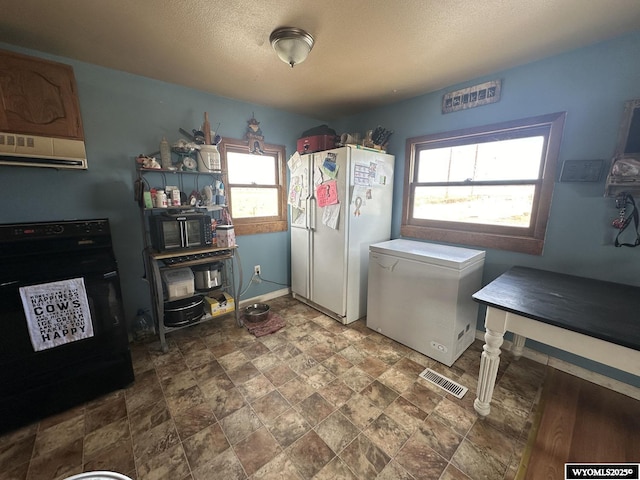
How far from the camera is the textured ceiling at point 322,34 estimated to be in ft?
4.43

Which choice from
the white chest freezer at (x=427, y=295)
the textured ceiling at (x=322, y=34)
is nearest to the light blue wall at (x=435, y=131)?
the textured ceiling at (x=322, y=34)

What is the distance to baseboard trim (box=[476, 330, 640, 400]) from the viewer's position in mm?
1711

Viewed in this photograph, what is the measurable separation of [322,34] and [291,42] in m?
0.20

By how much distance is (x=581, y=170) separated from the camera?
1.74 m

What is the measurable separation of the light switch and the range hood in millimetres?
3499

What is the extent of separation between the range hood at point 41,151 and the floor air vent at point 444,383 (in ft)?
9.80

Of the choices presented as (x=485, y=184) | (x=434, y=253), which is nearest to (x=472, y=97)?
(x=485, y=184)

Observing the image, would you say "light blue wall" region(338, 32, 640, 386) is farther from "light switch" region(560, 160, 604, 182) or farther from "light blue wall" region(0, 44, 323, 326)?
"light blue wall" region(0, 44, 323, 326)

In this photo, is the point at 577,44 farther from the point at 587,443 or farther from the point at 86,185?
the point at 86,185

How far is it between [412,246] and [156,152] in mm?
2538

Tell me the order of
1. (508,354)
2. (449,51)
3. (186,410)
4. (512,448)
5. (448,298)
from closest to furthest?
(512,448) → (186,410) → (449,51) → (448,298) → (508,354)

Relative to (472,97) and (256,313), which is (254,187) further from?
(472,97)

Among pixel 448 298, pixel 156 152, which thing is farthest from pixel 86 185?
pixel 448 298

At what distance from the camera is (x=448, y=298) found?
1.93 meters
